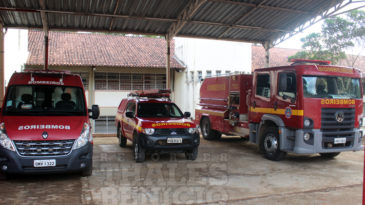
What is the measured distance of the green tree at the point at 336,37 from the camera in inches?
670

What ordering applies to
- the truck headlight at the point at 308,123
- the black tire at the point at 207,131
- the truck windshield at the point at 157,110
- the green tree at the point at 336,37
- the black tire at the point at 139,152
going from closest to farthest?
the truck headlight at the point at 308,123 < the black tire at the point at 139,152 < the truck windshield at the point at 157,110 < the black tire at the point at 207,131 < the green tree at the point at 336,37

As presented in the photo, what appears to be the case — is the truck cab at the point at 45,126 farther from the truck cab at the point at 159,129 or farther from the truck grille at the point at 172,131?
the truck grille at the point at 172,131

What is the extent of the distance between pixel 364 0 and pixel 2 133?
33.6ft

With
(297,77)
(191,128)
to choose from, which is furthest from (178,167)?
(297,77)

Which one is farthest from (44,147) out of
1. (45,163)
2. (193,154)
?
(193,154)

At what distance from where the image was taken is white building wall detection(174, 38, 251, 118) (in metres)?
21.1

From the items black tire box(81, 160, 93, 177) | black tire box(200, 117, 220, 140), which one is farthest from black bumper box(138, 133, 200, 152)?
black tire box(200, 117, 220, 140)

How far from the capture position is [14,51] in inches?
632

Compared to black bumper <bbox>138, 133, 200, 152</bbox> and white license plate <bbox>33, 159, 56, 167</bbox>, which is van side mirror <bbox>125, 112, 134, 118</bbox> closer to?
black bumper <bbox>138, 133, 200, 152</bbox>

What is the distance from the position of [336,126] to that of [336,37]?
37.1 feet

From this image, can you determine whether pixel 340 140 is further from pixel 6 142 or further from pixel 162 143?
pixel 6 142

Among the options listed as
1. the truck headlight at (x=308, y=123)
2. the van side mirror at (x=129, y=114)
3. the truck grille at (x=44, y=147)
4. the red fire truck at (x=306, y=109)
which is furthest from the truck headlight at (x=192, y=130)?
the truck grille at (x=44, y=147)

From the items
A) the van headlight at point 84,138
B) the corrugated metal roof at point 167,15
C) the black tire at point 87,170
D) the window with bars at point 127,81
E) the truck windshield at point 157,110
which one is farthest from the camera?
the window with bars at point 127,81

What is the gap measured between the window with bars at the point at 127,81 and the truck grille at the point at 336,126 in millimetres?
14286
